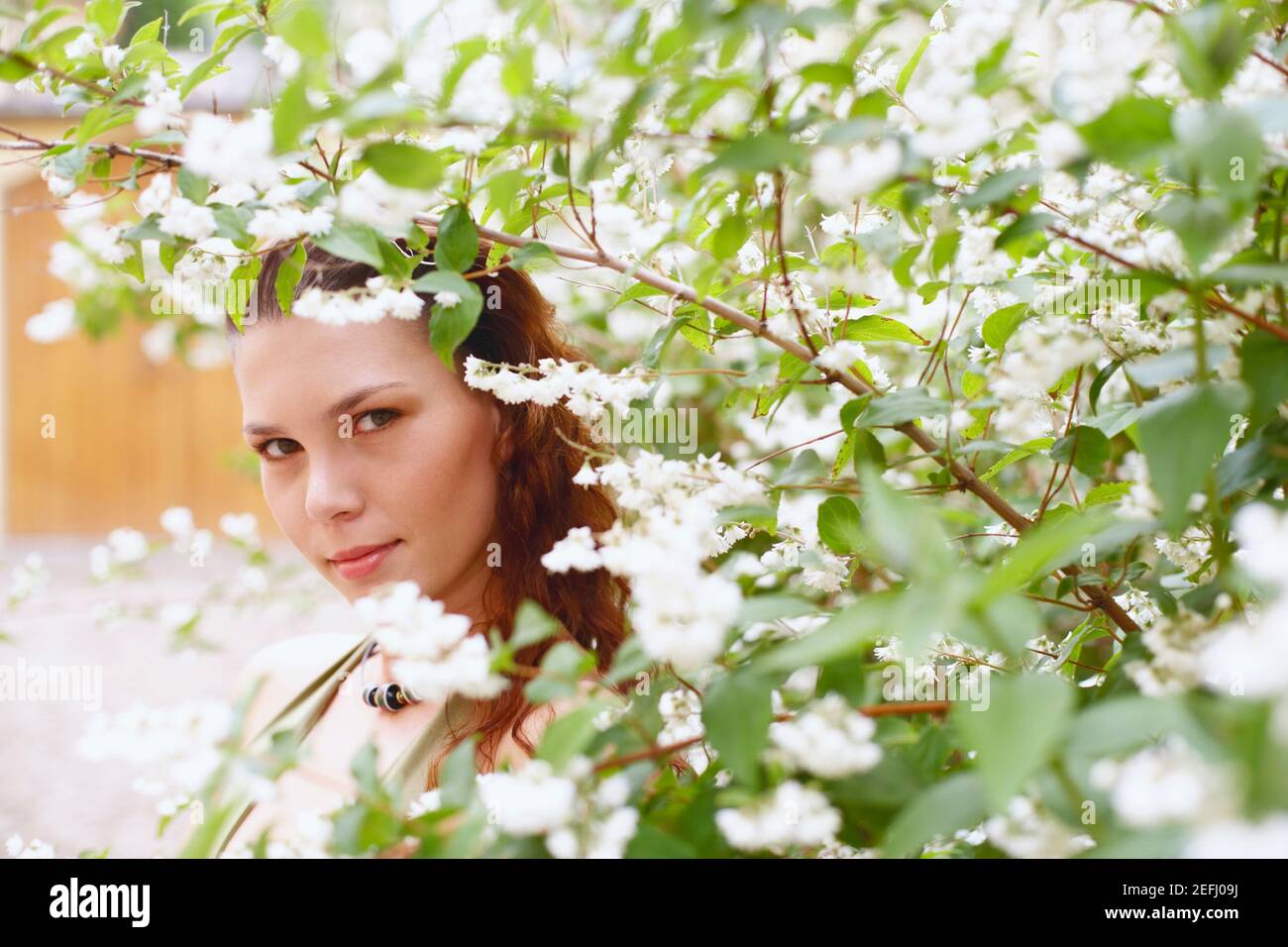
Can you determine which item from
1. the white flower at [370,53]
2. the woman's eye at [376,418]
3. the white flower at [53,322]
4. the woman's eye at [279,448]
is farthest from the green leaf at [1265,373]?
the white flower at [53,322]

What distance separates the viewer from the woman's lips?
894mm

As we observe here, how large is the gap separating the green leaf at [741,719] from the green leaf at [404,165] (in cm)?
27

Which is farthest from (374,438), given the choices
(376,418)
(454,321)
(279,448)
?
(454,321)

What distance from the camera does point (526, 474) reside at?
979mm

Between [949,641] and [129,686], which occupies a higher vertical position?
[129,686]

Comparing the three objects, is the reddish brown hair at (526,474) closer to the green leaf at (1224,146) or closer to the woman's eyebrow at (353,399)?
the woman's eyebrow at (353,399)

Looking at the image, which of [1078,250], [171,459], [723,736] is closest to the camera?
[723,736]

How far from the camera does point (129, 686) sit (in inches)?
123

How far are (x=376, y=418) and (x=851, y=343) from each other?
42cm

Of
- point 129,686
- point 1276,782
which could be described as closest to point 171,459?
point 129,686

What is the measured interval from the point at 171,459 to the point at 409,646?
181 inches

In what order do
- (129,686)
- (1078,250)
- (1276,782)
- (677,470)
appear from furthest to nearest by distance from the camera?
1. (129,686)
2. (1078,250)
3. (677,470)
4. (1276,782)

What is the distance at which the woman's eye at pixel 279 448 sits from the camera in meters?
0.94
